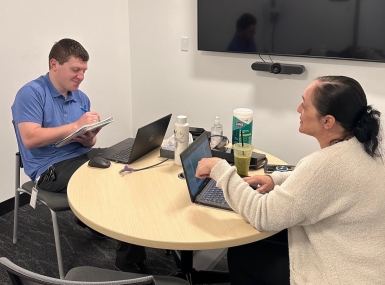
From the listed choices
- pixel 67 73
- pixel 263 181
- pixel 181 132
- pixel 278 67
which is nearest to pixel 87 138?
pixel 67 73

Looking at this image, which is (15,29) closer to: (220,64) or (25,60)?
(25,60)

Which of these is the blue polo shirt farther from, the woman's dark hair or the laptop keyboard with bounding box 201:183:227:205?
the woman's dark hair

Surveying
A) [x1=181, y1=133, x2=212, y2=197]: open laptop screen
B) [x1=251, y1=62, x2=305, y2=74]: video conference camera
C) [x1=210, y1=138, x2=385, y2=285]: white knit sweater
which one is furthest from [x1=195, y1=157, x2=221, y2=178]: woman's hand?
[x1=251, y1=62, x2=305, y2=74]: video conference camera

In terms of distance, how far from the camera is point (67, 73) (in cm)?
211

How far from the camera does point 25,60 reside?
2.72m

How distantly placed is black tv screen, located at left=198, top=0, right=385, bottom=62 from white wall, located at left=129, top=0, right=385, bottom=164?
3.8 inches

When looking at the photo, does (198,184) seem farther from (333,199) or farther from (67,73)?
(67,73)

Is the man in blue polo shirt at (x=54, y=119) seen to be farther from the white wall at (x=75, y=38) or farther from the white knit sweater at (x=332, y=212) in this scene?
the white knit sweater at (x=332, y=212)

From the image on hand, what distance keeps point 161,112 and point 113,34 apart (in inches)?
29.8

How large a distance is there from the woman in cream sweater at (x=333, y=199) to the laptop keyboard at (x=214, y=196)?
124 millimetres

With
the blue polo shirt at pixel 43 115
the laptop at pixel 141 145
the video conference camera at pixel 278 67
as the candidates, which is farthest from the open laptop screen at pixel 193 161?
the video conference camera at pixel 278 67

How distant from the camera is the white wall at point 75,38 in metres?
2.63

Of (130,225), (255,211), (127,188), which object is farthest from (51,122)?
(255,211)

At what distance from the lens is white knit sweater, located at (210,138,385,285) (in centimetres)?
120
